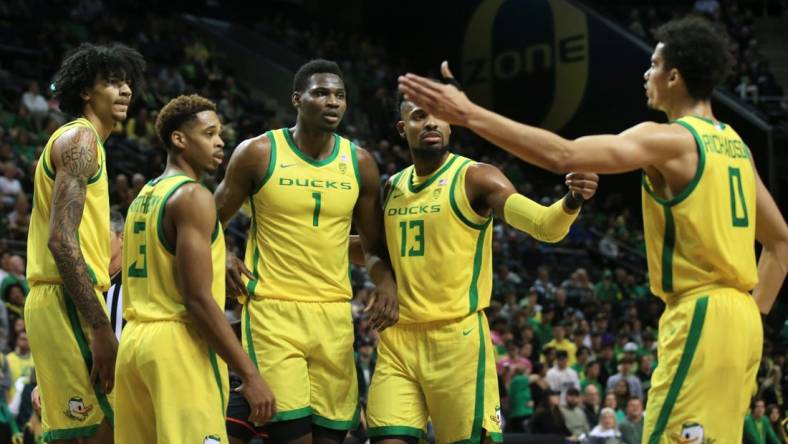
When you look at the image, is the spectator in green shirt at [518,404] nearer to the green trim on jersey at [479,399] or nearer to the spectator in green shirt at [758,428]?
the spectator in green shirt at [758,428]

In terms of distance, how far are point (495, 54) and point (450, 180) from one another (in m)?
20.4

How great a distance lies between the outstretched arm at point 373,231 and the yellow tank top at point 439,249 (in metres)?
0.05

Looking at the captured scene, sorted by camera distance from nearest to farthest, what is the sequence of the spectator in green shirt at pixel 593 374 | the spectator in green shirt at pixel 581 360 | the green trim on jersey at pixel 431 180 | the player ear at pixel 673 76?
the player ear at pixel 673 76 → the green trim on jersey at pixel 431 180 → the spectator in green shirt at pixel 593 374 → the spectator in green shirt at pixel 581 360

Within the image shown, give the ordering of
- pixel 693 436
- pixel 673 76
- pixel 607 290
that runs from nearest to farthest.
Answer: pixel 693 436 < pixel 673 76 < pixel 607 290

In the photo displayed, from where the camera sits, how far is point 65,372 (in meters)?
5.28

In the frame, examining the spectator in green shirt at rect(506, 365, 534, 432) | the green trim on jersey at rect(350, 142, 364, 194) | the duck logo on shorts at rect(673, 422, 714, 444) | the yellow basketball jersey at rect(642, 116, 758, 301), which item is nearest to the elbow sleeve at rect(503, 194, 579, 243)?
the green trim on jersey at rect(350, 142, 364, 194)

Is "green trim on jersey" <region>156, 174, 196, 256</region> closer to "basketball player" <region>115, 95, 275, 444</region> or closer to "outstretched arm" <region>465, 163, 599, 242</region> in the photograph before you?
"basketball player" <region>115, 95, 275, 444</region>

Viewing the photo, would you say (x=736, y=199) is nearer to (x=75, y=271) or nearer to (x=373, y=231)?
(x=373, y=231)

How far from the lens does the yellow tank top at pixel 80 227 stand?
539cm

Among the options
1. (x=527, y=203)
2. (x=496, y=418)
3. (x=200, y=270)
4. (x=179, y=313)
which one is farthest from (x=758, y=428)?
(x=200, y=270)

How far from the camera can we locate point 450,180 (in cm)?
608

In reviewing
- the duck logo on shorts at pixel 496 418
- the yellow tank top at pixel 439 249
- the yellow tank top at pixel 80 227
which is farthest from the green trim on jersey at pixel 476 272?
the yellow tank top at pixel 80 227

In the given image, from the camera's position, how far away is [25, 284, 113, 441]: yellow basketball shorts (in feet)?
17.3

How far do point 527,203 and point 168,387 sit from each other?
1.99 m
